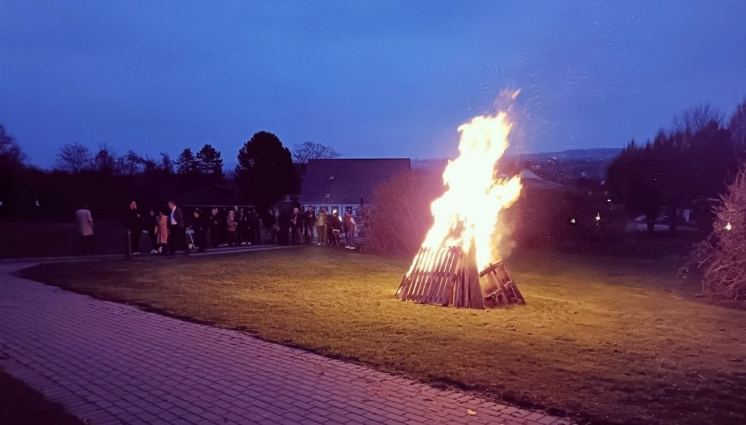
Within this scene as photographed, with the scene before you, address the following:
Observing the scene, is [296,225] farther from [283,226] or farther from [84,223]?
[84,223]

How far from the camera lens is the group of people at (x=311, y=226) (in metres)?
25.2

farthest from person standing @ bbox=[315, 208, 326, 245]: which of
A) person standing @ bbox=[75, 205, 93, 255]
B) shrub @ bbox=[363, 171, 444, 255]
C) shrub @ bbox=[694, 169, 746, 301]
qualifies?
shrub @ bbox=[694, 169, 746, 301]

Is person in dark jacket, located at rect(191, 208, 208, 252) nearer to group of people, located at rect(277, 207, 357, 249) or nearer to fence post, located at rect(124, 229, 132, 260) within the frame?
fence post, located at rect(124, 229, 132, 260)

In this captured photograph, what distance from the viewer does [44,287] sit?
12367 mm

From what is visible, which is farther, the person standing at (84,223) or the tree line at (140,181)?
the tree line at (140,181)

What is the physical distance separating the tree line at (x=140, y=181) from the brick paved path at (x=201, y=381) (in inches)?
1198

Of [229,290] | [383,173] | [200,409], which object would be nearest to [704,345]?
[200,409]

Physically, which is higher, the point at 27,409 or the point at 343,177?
the point at 343,177

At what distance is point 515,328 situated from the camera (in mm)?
8992

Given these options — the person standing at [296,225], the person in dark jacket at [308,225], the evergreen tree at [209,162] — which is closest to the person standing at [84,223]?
the person standing at [296,225]

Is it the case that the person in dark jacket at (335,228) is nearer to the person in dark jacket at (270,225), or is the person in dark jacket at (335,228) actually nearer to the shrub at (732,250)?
the person in dark jacket at (270,225)

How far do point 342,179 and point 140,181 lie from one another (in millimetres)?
16233

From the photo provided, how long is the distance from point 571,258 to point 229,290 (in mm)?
14344

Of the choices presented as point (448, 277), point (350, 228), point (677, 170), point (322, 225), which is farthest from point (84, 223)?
point (677, 170)
